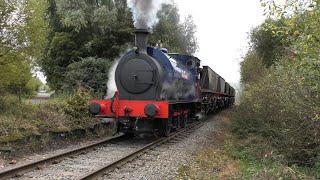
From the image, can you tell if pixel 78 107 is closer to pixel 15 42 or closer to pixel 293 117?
pixel 15 42

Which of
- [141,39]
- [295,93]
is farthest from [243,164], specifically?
[141,39]

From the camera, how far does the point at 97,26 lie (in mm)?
35469

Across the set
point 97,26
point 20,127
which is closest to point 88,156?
point 20,127

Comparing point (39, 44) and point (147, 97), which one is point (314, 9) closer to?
point (147, 97)

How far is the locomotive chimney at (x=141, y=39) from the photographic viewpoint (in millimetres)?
14741

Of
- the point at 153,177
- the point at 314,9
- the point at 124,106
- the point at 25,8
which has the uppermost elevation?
the point at 25,8

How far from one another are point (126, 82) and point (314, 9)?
25.6 feet

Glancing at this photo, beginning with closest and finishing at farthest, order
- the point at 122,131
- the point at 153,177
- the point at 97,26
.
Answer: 1. the point at 153,177
2. the point at 122,131
3. the point at 97,26

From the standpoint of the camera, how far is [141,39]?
1492cm

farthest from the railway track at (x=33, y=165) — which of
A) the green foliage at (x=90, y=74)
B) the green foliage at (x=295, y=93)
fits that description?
the green foliage at (x=90, y=74)

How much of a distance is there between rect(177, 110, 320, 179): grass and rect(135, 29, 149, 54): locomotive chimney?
3751mm

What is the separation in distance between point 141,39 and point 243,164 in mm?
5738

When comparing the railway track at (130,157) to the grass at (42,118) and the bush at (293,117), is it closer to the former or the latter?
the grass at (42,118)

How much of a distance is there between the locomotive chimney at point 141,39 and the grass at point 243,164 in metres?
3.75
